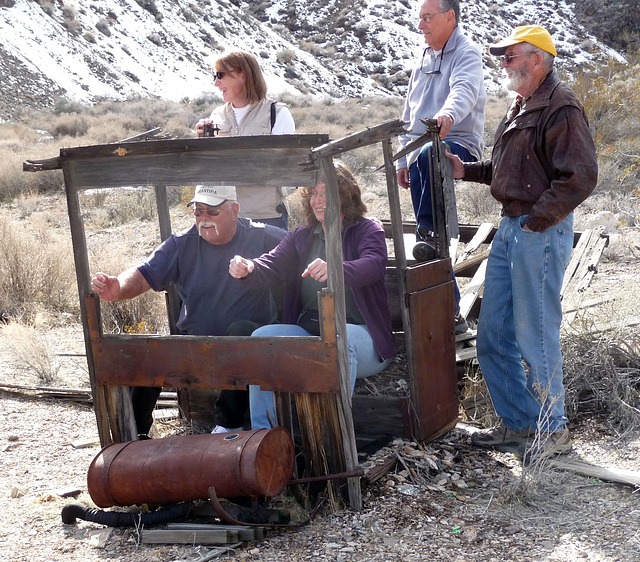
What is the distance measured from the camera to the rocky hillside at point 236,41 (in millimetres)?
31906

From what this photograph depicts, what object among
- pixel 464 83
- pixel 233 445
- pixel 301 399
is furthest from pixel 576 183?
pixel 233 445

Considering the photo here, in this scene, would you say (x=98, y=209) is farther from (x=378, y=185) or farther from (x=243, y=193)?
(x=243, y=193)

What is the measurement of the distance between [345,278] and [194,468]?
1096 mm

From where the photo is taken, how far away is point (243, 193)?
4.73 m

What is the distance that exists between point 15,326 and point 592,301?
4816 millimetres

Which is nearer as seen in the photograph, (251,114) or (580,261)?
(251,114)

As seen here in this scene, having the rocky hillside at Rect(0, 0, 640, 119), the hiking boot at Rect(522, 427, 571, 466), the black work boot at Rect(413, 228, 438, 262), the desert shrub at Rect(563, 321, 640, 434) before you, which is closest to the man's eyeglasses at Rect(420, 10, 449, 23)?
the black work boot at Rect(413, 228, 438, 262)

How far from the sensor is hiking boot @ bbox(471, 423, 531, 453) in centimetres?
414

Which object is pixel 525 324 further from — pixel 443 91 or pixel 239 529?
pixel 239 529

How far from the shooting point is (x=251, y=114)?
4.71 meters

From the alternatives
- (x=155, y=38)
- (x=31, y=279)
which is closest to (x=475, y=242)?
(x=31, y=279)

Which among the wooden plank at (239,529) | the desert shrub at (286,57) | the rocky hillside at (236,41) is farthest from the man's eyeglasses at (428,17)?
the desert shrub at (286,57)

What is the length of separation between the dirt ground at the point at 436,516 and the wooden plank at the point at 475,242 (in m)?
2.53

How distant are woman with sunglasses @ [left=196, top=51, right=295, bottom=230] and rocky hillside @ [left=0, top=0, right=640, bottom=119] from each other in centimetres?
2416
